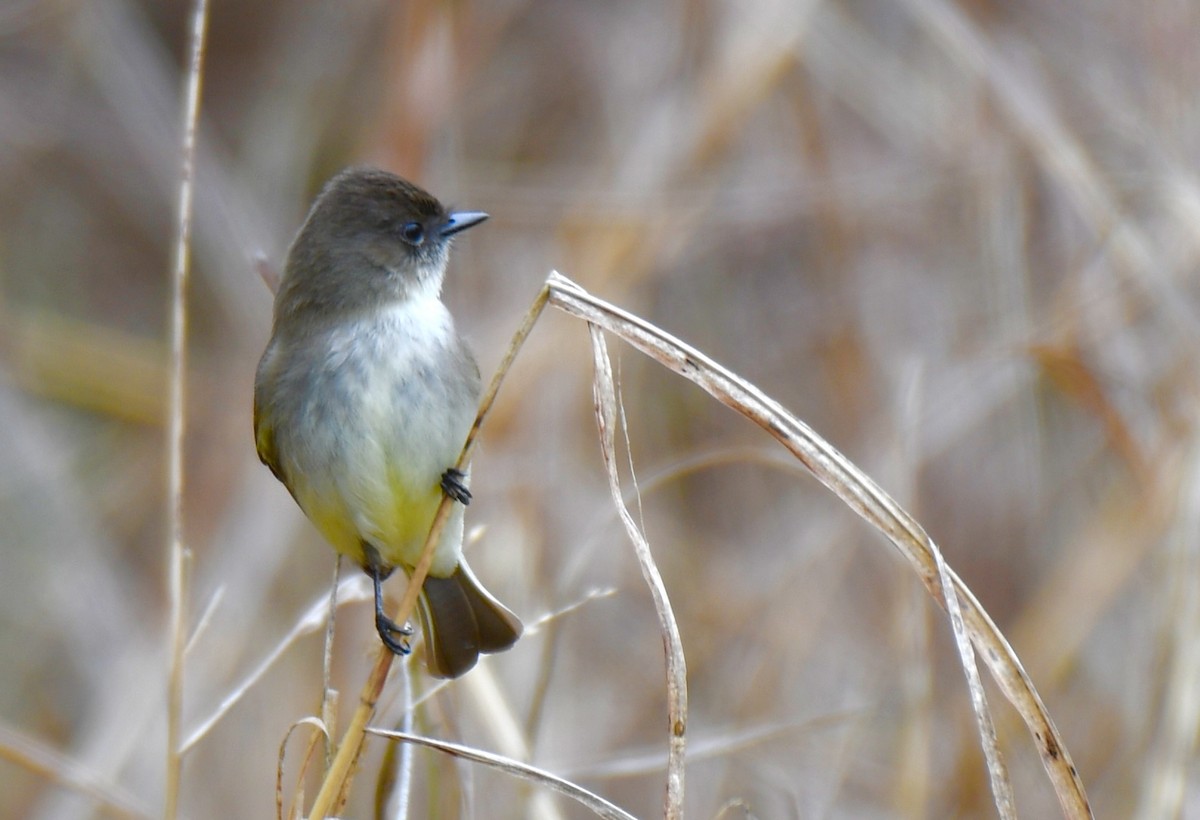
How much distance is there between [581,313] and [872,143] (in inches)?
176

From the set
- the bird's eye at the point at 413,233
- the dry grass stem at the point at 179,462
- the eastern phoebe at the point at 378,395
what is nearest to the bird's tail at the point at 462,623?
the eastern phoebe at the point at 378,395

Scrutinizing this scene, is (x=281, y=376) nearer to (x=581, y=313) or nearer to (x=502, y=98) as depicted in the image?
(x=581, y=313)

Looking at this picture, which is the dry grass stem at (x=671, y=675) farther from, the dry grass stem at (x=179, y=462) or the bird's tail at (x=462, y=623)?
the bird's tail at (x=462, y=623)

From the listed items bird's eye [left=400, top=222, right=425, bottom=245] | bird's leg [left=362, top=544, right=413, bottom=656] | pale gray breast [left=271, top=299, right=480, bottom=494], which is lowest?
bird's leg [left=362, top=544, right=413, bottom=656]

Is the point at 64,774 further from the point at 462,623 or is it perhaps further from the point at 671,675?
the point at 671,675

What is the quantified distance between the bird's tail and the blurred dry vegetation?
18 centimetres

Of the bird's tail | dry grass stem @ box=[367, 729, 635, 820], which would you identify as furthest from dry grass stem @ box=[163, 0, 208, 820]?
the bird's tail

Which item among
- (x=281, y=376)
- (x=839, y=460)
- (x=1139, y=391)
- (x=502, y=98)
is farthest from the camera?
(x=502, y=98)

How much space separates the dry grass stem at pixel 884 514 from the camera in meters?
1.84

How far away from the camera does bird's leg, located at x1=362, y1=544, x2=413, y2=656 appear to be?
7.78 ft

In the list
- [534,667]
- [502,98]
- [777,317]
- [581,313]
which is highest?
[502,98]

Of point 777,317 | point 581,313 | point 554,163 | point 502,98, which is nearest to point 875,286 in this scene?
point 777,317

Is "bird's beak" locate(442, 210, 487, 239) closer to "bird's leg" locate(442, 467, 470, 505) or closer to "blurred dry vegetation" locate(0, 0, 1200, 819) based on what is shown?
"bird's leg" locate(442, 467, 470, 505)

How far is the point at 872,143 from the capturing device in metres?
6.14
